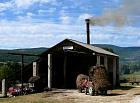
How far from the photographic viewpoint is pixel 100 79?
31938 millimetres

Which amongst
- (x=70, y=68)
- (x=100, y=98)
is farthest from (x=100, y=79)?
(x=70, y=68)

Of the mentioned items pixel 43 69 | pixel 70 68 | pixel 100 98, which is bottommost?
pixel 100 98

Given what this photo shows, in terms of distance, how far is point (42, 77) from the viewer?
136 ft

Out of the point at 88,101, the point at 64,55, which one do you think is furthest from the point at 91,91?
the point at 64,55

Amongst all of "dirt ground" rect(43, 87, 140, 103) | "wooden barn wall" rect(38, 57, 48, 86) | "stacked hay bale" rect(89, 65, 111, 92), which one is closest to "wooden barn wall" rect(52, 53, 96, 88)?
"wooden barn wall" rect(38, 57, 48, 86)

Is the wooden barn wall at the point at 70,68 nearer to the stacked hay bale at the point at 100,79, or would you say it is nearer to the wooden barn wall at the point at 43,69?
the wooden barn wall at the point at 43,69

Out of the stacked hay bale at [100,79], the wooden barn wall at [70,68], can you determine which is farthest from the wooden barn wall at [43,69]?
the stacked hay bale at [100,79]

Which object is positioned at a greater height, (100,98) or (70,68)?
(70,68)

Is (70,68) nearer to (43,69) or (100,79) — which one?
(43,69)

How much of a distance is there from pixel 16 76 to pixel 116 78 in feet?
40.5

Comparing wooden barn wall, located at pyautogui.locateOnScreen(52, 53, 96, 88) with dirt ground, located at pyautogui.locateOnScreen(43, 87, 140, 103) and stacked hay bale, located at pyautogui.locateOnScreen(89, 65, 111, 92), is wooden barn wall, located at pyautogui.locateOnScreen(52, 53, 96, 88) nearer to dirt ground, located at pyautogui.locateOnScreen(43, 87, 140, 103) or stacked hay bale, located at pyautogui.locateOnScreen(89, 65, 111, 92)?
stacked hay bale, located at pyautogui.locateOnScreen(89, 65, 111, 92)

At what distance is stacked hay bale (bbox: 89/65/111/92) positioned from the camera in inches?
1242

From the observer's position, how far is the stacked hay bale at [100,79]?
31.5m

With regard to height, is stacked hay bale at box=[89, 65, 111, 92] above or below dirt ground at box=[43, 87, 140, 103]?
above
